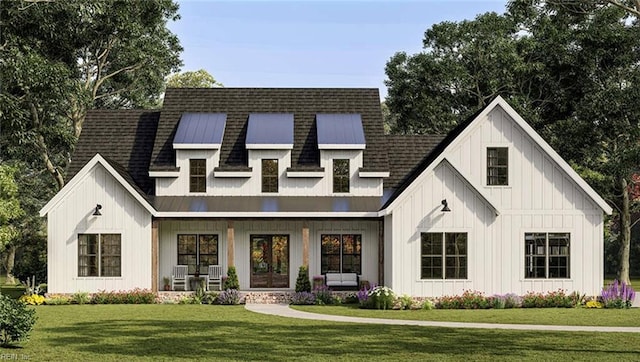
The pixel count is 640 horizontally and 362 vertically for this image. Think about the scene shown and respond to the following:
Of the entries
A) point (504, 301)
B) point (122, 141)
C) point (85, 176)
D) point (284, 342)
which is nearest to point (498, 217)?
point (504, 301)

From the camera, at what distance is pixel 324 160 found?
36.2m

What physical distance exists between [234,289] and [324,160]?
21.6 feet

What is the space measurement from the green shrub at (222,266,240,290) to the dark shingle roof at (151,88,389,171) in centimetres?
483

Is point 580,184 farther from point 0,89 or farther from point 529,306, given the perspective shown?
point 0,89

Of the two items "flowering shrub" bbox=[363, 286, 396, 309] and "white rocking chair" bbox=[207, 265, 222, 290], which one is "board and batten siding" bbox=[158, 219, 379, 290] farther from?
"flowering shrub" bbox=[363, 286, 396, 309]

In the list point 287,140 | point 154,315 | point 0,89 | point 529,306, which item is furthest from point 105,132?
point 529,306

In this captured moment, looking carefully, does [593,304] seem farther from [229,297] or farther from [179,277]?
[179,277]

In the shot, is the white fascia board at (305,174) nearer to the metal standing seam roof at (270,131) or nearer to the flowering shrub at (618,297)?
the metal standing seam roof at (270,131)

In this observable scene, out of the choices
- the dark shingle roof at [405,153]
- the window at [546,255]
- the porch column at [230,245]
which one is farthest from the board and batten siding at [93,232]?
the window at [546,255]

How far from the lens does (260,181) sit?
3606 centimetres

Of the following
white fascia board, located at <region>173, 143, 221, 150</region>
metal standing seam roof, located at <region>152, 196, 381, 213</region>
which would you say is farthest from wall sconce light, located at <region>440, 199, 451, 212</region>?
white fascia board, located at <region>173, 143, 221, 150</region>

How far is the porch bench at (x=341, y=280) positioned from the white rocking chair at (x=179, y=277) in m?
5.44

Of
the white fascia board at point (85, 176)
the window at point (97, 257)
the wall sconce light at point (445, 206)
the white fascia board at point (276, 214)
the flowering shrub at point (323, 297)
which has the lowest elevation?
the flowering shrub at point (323, 297)

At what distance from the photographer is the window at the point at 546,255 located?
32.0 metres
